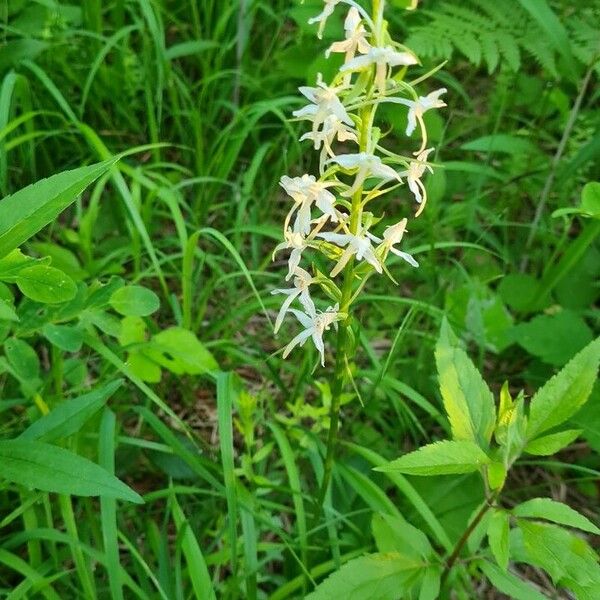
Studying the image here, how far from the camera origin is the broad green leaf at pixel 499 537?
1277 millimetres

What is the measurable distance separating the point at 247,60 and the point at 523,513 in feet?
6.60

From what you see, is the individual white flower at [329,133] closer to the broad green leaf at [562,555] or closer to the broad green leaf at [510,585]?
the broad green leaf at [562,555]

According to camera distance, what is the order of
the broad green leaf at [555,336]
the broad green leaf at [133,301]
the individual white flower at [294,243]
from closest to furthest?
the individual white flower at [294,243], the broad green leaf at [133,301], the broad green leaf at [555,336]

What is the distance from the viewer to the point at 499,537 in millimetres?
1310

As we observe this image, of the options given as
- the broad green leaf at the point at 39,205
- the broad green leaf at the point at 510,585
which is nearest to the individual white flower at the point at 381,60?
the broad green leaf at the point at 39,205

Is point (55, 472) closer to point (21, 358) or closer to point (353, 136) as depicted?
point (21, 358)

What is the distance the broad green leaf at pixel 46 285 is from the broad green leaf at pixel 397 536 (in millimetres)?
760

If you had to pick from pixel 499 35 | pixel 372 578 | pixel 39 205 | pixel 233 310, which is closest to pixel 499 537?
pixel 372 578

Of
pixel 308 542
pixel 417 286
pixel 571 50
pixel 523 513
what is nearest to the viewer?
pixel 523 513

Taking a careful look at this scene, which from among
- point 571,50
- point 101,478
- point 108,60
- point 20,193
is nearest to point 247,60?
point 108,60

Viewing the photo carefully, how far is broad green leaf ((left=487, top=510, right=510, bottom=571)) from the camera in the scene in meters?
1.28

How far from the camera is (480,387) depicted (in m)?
1.47

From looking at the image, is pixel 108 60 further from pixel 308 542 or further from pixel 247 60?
pixel 308 542

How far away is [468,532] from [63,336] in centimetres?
91
